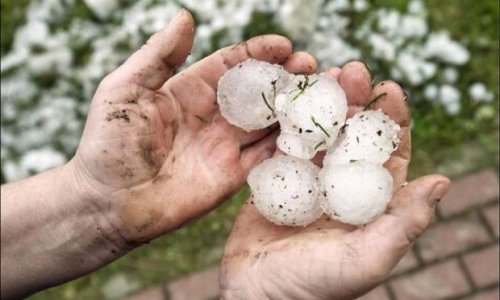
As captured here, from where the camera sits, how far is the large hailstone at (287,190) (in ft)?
6.82

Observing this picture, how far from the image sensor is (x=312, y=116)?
7.23ft

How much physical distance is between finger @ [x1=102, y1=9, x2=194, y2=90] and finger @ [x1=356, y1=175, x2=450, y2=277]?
83 centimetres

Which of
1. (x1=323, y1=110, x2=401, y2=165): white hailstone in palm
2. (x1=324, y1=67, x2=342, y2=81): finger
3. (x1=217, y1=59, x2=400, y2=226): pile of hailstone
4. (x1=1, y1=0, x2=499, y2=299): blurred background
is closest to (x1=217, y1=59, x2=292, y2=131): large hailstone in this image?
(x1=217, y1=59, x2=400, y2=226): pile of hailstone

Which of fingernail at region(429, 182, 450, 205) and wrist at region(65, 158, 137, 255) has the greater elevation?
fingernail at region(429, 182, 450, 205)

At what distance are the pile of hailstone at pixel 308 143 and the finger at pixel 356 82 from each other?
6 cm

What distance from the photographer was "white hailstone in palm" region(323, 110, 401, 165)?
6.96 ft

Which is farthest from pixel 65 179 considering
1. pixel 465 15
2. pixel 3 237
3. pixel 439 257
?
pixel 465 15

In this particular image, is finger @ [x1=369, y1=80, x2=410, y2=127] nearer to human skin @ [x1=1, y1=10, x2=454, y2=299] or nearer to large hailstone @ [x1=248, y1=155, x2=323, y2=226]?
human skin @ [x1=1, y1=10, x2=454, y2=299]

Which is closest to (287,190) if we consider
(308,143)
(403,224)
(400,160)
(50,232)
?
(308,143)

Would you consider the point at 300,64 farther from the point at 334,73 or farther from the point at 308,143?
the point at 308,143

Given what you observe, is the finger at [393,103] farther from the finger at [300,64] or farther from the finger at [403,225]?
the finger at [403,225]

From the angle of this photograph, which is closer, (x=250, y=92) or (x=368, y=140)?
(x=368, y=140)

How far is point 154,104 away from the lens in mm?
2240

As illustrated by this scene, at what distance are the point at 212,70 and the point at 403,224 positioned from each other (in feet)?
3.06
